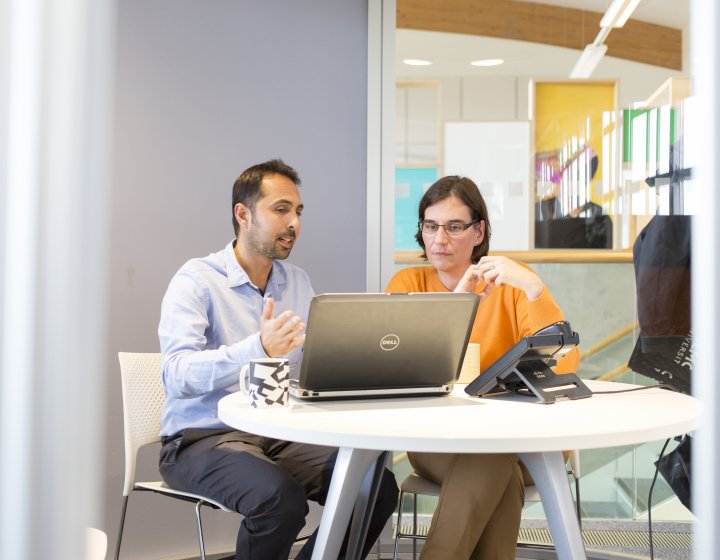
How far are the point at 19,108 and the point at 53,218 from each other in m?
0.09

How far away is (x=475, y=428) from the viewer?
60.8 inches

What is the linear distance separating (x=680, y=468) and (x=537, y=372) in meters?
1.27

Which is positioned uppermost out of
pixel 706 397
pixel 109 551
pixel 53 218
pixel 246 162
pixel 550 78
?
pixel 550 78

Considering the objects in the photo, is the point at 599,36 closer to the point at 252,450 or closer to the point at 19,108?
the point at 252,450

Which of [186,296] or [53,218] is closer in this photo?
[53,218]

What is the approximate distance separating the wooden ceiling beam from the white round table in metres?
1.84

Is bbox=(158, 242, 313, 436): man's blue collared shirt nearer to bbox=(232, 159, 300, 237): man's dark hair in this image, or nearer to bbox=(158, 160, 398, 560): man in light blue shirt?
bbox=(158, 160, 398, 560): man in light blue shirt

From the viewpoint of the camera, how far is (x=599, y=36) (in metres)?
3.38

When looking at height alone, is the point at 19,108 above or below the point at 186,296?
above

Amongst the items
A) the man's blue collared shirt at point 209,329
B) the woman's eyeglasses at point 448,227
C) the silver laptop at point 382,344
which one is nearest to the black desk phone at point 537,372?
the silver laptop at point 382,344

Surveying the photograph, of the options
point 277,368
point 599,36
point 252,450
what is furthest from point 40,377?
point 599,36

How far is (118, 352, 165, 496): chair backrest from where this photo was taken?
253 centimetres

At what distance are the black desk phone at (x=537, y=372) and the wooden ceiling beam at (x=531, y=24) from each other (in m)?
1.85

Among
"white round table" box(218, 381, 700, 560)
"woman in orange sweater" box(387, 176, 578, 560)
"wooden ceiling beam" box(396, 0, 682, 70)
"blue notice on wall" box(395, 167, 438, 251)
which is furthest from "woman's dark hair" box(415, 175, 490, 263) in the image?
"white round table" box(218, 381, 700, 560)
